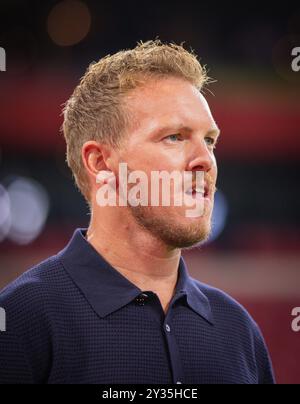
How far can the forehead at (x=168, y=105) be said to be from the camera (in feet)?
2.55

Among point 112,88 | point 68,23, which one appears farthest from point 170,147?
point 68,23

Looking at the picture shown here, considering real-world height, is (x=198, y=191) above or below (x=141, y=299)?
above

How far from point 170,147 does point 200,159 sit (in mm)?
41

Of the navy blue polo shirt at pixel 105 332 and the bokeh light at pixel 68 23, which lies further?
the bokeh light at pixel 68 23

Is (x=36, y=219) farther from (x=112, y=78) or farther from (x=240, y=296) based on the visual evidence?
(x=112, y=78)

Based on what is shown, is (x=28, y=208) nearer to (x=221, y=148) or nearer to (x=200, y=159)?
(x=221, y=148)

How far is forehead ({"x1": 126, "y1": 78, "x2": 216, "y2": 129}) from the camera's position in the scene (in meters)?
0.78

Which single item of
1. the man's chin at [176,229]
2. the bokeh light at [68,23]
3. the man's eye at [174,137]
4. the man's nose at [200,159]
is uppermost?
the bokeh light at [68,23]

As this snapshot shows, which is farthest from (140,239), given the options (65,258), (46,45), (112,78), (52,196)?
(52,196)

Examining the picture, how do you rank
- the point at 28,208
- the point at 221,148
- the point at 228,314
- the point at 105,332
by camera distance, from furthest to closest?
the point at 221,148, the point at 28,208, the point at 228,314, the point at 105,332

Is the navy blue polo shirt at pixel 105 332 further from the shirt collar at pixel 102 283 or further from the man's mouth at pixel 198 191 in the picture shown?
the man's mouth at pixel 198 191

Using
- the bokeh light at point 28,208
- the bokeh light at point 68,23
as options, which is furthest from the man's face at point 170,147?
the bokeh light at point 28,208

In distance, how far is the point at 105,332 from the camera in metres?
0.74
